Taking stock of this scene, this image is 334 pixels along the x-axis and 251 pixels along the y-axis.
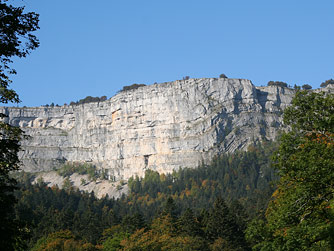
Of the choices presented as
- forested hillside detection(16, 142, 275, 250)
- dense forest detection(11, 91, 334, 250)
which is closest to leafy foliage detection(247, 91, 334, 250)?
dense forest detection(11, 91, 334, 250)

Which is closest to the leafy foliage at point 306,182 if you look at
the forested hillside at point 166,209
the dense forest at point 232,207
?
the dense forest at point 232,207

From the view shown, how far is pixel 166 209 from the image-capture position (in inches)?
3433

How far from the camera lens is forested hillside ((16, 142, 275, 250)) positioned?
72625 millimetres

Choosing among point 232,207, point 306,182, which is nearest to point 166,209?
point 232,207

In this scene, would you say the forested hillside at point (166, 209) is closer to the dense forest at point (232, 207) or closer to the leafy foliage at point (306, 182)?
the dense forest at point (232, 207)

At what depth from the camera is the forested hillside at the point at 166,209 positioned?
72.6 m

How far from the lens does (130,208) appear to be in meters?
158

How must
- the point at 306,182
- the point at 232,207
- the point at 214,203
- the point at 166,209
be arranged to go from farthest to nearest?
the point at 214,203, the point at 232,207, the point at 166,209, the point at 306,182

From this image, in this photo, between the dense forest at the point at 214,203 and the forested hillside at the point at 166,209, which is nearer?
the dense forest at the point at 214,203

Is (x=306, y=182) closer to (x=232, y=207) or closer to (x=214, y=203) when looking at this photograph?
(x=232, y=207)

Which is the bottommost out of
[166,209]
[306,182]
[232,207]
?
[306,182]

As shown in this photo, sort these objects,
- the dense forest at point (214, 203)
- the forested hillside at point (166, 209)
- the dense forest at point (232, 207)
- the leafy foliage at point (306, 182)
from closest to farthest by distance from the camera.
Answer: the dense forest at point (214, 203), the leafy foliage at point (306, 182), the dense forest at point (232, 207), the forested hillside at point (166, 209)

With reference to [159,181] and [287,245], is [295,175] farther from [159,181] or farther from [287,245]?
[159,181]

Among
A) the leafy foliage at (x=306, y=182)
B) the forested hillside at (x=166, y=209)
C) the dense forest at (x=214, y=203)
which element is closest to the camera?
the dense forest at (x=214, y=203)
